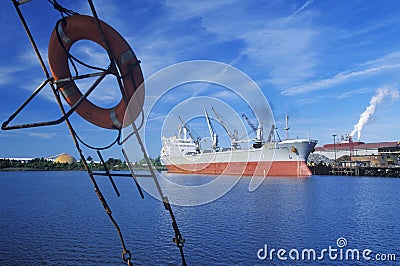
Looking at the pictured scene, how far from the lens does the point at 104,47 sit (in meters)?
4.63

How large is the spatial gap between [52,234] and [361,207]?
24.2 metres

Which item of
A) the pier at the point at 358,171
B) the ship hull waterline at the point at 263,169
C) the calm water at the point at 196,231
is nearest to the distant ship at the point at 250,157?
the ship hull waterline at the point at 263,169

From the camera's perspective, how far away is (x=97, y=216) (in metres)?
24.6

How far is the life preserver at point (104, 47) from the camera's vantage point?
4.52m

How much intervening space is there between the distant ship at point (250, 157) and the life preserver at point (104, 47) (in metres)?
60.7

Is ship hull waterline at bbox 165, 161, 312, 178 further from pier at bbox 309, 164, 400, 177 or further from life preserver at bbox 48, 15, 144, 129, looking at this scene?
Answer: life preserver at bbox 48, 15, 144, 129

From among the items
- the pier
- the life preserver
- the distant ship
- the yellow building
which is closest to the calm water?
the life preserver

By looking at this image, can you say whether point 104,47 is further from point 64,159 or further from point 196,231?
point 64,159

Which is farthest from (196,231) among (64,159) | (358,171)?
(64,159)

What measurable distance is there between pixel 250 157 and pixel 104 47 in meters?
64.2

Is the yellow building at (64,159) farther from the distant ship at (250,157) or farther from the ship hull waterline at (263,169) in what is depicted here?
the ship hull waterline at (263,169)

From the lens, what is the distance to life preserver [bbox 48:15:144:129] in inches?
178

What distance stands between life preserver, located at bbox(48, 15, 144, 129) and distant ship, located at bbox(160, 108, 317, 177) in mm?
60684

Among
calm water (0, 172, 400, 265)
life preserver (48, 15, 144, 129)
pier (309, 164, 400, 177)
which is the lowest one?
calm water (0, 172, 400, 265)
